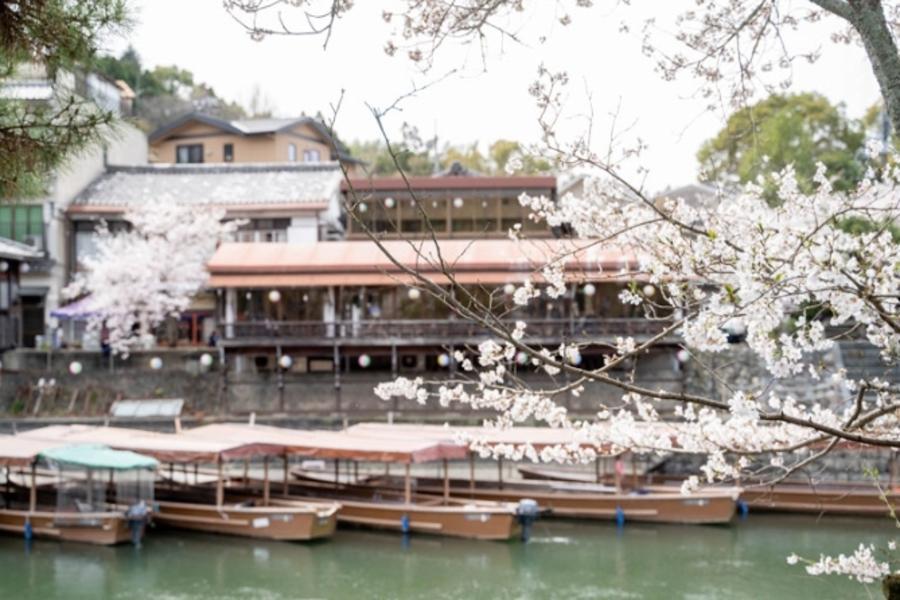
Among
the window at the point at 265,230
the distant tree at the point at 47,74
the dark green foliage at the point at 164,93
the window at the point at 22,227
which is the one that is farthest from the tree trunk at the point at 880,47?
the dark green foliage at the point at 164,93

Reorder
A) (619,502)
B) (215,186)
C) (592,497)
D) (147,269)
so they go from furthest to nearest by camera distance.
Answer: (215,186), (147,269), (592,497), (619,502)

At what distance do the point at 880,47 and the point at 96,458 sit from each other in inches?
651

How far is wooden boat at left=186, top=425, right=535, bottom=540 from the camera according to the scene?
Result: 19.1 meters

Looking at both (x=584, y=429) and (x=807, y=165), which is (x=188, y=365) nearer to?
(x=807, y=165)

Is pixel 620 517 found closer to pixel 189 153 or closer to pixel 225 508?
pixel 225 508

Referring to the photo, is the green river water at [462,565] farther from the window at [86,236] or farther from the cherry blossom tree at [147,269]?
the window at [86,236]

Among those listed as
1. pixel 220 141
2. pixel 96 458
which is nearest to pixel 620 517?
pixel 96 458

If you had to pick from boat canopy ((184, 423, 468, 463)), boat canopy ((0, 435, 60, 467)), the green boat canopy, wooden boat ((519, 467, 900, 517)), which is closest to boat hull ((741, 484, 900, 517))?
wooden boat ((519, 467, 900, 517))

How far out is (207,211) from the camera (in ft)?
108

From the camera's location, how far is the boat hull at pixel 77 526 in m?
18.5

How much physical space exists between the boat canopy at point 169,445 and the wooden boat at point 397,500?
48cm

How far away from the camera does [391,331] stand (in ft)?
92.7

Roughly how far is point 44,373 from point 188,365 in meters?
3.82

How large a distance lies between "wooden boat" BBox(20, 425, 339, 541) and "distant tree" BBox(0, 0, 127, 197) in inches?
514
